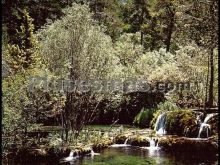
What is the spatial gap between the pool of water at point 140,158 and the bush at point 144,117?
8.63m

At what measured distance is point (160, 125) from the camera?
30.7 m

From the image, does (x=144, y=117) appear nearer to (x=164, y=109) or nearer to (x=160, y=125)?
(x=164, y=109)

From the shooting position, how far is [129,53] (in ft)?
150

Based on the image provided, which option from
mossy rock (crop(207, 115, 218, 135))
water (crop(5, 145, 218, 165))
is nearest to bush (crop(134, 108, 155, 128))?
mossy rock (crop(207, 115, 218, 135))

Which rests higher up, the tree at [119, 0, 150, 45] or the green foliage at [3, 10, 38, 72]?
the tree at [119, 0, 150, 45]

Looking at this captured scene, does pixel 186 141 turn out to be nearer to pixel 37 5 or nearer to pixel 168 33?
pixel 168 33

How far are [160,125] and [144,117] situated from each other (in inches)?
183

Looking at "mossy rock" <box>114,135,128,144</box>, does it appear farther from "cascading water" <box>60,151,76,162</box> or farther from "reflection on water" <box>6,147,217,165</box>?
"cascading water" <box>60,151,76,162</box>

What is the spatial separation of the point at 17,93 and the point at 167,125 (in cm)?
1197

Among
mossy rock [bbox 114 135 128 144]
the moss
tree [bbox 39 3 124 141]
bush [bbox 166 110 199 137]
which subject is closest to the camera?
tree [bbox 39 3 124 141]

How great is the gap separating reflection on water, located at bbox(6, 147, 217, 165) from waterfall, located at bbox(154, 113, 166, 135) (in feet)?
13.9

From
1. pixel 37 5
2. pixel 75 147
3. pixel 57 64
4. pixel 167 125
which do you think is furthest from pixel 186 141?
pixel 37 5

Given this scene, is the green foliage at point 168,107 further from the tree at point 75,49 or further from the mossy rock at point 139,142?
the tree at point 75,49

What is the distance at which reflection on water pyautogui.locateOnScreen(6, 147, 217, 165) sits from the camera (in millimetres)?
22562
